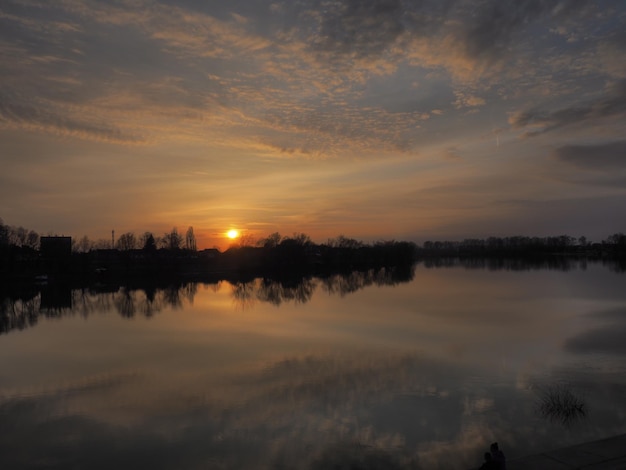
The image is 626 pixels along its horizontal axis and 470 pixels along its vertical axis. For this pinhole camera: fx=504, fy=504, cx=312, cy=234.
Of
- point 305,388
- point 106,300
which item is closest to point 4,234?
point 106,300

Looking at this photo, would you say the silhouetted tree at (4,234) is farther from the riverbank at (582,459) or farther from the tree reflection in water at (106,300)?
the riverbank at (582,459)

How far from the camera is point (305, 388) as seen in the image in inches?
597

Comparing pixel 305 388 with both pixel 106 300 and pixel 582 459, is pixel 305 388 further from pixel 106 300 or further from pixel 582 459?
pixel 106 300

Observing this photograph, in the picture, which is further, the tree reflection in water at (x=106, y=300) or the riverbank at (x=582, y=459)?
the tree reflection in water at (x=106, y=300)

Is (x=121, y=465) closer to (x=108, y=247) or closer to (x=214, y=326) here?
(x=214, y=326)

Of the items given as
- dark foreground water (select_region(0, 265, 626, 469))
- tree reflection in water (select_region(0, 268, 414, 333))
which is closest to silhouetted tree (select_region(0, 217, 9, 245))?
tree reflection in water (select_region(0, 268, 414, 333))

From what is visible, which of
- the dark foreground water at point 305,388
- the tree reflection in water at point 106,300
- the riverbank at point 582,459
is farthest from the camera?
the tree reflection in water at point 106,300

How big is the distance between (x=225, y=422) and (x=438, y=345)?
38.6 feet

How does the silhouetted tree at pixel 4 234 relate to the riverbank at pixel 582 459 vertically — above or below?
above

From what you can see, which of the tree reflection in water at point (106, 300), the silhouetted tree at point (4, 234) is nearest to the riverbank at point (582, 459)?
the tree reflection in water at point (106, 300)

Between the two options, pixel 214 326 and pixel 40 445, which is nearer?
pixel 40 445

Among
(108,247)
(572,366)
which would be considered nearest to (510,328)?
(572,366)

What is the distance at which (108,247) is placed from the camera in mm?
141750

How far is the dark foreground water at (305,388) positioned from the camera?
1072 cm
